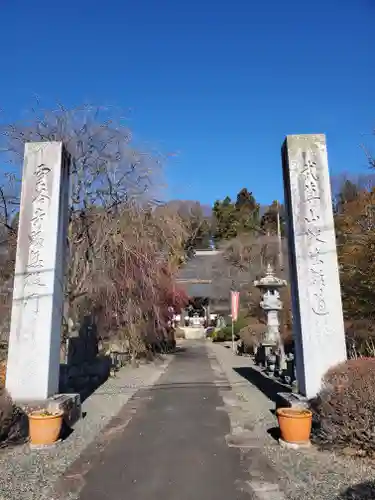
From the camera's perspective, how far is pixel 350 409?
4.81m

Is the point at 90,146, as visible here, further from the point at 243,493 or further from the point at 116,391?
the point at 243,493

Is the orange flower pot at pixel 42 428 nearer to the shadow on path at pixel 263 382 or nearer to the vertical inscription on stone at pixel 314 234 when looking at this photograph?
the vertical inscription on stone at pixel 314 234

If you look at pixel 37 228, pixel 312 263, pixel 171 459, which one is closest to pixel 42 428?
pixel 171 459

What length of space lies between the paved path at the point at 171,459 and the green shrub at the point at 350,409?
1.30 meters

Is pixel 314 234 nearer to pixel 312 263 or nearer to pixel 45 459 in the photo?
pixel 312 263

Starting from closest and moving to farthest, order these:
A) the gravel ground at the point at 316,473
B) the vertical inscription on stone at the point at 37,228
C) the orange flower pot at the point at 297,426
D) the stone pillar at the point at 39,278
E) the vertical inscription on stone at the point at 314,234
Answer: the gravel ground at the point at 316,473 → the orange flower pot at the point at 297,426 → the stone pillar at the point at 39,278 → the vertical inscription on stone at the point at 314,234 → the vertical inscription on stone at the point at 37,228

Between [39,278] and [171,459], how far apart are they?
3.57 meters

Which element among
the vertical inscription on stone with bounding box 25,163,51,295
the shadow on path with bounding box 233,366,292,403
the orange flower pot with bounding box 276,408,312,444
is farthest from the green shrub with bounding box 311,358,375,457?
the vertical inscription on stone with bounding box 25,163,51,295

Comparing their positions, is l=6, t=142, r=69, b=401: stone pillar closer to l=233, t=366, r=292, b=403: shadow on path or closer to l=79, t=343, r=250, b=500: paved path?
l=79, t=343, r=250, b=500: paved path

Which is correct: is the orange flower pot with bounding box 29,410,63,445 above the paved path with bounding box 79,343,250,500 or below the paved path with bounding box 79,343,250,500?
above

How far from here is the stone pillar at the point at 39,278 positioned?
250 inches

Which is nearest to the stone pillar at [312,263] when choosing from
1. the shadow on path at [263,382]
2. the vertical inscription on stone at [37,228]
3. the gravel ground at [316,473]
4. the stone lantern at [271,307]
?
the gravel ground at [316,473]

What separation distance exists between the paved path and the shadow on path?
6.23 ft

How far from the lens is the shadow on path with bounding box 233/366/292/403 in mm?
10131
